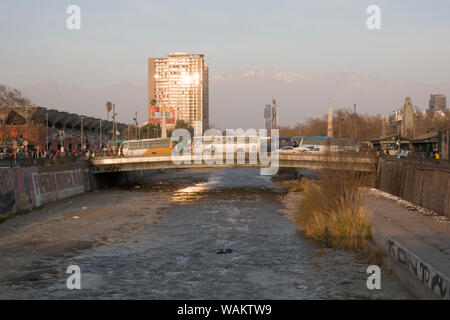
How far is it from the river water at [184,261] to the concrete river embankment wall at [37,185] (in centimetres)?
191

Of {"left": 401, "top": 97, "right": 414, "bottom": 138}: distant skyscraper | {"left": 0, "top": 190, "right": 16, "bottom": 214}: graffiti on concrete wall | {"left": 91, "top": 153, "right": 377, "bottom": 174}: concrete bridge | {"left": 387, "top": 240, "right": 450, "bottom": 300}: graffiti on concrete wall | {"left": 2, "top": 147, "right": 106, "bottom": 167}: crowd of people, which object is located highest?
{"left": 401, "top": 97, "right": 414, "bottom": 138}: distant skyscraper

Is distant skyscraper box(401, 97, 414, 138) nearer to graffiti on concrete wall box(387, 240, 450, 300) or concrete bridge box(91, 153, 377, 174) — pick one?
concrete bridge box(91, 153, 377, 174)

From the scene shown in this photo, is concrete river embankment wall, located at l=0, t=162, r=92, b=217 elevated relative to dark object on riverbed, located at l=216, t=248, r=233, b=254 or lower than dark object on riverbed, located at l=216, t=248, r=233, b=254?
elevated

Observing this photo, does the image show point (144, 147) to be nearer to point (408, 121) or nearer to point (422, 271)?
point (408, 121)

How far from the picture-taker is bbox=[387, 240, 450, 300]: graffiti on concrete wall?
1295 centimetres

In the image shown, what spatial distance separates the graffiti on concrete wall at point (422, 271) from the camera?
12.9m

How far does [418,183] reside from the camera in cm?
3975

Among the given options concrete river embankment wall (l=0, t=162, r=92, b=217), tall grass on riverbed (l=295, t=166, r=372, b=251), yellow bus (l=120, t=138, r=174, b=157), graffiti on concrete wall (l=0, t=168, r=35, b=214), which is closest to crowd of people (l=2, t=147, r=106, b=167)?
concrete river embankment wall (l=0, t=162, r=92, b=217)

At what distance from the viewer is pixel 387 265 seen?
66.5 feet

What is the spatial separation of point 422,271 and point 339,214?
12087 millimetres

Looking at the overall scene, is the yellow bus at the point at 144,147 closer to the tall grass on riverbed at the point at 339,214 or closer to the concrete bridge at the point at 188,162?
the concrete bridge at the point at 188,162

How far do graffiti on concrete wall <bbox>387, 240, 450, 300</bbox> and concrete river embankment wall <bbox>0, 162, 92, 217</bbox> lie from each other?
96.5 feet
